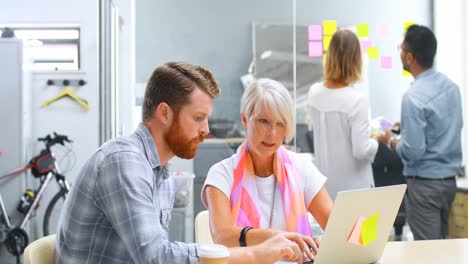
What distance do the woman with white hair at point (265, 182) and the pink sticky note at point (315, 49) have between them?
91.6 inches

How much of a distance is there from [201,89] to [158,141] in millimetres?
180

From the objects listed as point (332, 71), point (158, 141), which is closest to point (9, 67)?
point (332, 71)

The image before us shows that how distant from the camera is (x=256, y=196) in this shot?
1906 millimetres

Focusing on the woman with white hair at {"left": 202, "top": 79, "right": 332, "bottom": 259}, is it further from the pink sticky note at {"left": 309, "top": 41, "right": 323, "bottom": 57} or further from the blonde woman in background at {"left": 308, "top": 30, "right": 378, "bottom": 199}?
the pink sticky note at {"left": 309, "top": 41, "right": 323, "bottom": 57}

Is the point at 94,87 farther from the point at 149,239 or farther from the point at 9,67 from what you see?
the point at 149,239

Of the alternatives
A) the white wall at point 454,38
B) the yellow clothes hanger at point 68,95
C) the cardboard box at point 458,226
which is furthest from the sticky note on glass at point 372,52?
the yellow clothes hanger at point 68,95

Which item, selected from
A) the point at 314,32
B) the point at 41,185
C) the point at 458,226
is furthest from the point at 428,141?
the point at 41,185

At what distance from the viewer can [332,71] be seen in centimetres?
300

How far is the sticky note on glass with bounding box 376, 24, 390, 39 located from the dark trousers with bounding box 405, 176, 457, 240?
1788 mm

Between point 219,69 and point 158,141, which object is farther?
point 219,69

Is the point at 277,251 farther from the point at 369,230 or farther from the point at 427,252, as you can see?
the point at 427,252

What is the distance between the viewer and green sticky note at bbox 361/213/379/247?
1.47 meters

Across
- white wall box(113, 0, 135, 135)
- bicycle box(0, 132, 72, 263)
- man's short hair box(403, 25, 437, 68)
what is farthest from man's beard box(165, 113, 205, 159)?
bicycle box(0, 132, 72, 263)

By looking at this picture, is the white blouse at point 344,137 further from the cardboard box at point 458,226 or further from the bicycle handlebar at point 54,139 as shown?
the bicycle handlebar at point 54,139
